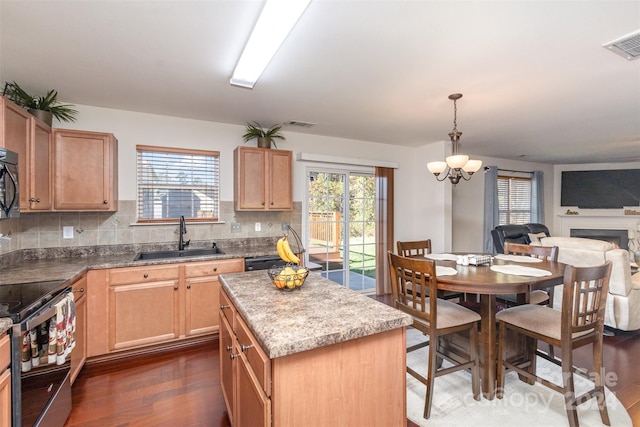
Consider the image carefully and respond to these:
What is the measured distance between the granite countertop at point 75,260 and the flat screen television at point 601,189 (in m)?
6.97

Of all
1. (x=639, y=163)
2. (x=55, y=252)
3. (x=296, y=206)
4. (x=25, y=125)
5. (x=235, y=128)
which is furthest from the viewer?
(x=639, y=163)

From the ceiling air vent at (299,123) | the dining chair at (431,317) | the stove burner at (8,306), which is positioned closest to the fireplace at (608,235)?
the dining chair at (431,317)

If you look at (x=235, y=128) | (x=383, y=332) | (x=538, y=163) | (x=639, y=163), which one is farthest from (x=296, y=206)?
(x=639, y=163)

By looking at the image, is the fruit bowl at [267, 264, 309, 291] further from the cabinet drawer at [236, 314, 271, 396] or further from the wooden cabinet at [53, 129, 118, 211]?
the wooden cabinet at [53, 129, 118, 211]

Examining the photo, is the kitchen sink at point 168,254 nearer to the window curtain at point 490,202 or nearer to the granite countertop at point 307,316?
the granite countertop at point 307,316

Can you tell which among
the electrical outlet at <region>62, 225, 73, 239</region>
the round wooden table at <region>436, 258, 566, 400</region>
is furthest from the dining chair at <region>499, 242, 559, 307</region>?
the electrical outlet at <region>62, 225, 73, 239</region>

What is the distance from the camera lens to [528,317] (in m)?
2.17

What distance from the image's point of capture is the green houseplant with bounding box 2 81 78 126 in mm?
2596

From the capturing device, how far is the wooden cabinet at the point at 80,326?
7.61ft

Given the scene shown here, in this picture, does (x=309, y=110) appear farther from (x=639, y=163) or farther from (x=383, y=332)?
(x=639, y=163)

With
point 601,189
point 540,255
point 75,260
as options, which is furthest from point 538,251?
point 601,189

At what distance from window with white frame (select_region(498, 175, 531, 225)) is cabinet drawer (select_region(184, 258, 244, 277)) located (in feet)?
17.6

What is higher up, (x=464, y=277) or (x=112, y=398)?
(x=464, y=277)

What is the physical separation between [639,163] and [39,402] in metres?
9.75
